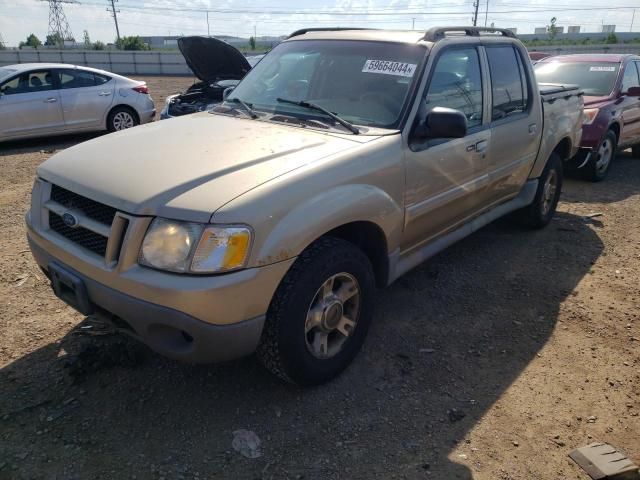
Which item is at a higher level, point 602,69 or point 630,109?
point 602,69

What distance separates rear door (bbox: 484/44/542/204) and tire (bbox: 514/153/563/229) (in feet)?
1.61

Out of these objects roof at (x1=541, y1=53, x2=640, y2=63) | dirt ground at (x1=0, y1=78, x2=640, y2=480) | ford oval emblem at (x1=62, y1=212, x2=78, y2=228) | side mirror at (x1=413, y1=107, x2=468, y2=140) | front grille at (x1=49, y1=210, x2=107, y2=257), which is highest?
roof at (x1=541, y1=53, x2=640, y2=63)

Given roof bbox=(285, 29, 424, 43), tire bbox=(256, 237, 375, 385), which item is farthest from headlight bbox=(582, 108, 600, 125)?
tire bbox=(256, 237, 375, 385)

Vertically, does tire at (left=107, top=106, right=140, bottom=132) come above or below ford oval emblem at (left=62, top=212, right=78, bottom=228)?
below

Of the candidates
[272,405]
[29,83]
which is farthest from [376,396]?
[29,83]

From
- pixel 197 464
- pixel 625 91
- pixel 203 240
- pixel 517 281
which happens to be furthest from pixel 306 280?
pixel 625 91

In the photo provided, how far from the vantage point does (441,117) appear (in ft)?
9.95

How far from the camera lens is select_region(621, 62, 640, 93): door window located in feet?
26.1

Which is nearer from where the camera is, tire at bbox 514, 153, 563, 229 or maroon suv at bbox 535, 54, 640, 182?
tire at bbox 514, 153, 563, 229

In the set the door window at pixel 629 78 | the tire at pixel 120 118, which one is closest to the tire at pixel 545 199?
the door window at pixel 629 78

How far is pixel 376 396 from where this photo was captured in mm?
2969

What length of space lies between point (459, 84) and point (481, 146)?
18.7 inches

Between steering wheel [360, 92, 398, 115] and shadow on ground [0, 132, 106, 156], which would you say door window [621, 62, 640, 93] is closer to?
steering wheel [360, 92, 398, 115]

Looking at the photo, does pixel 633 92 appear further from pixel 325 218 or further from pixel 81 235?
pixel 81 235
